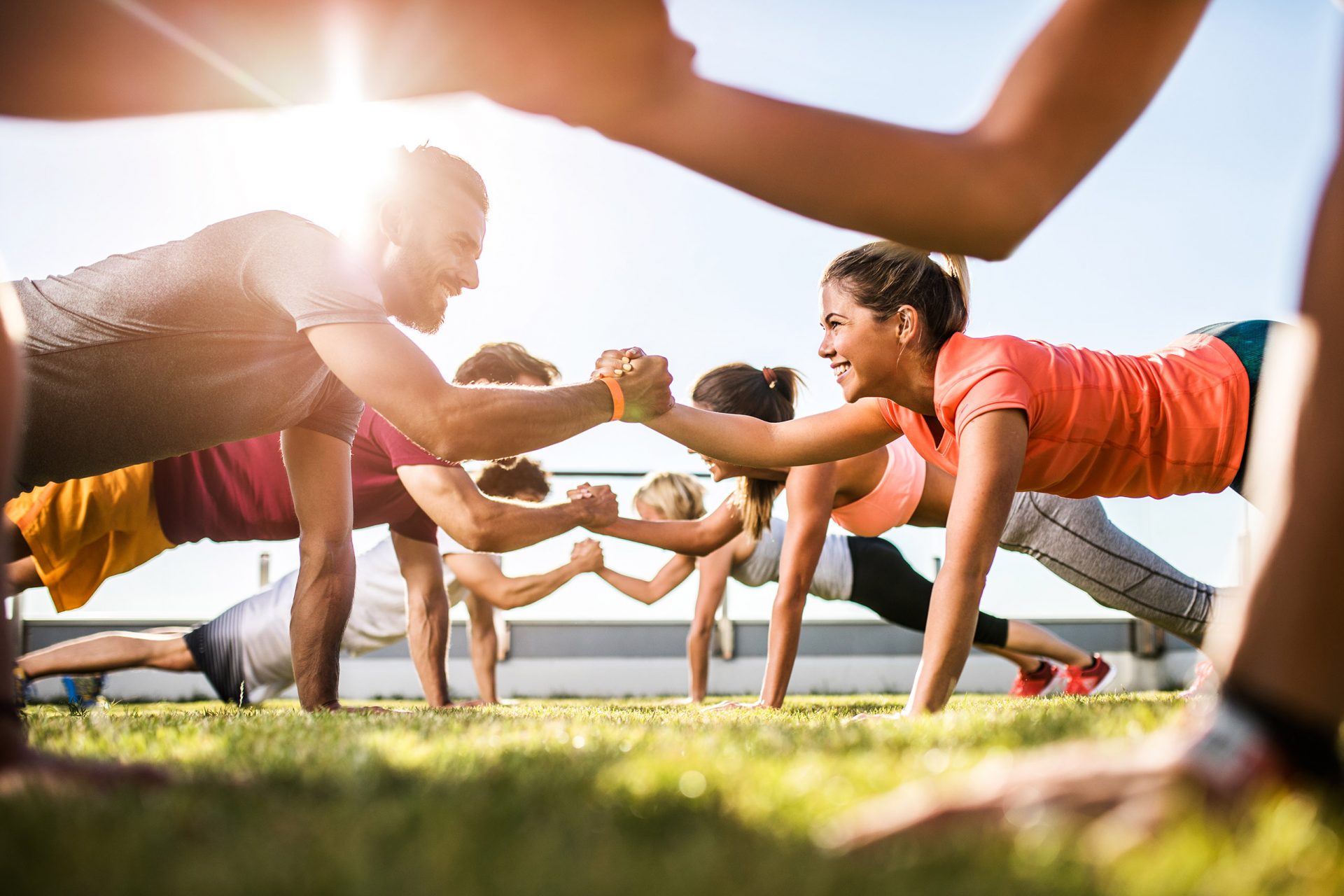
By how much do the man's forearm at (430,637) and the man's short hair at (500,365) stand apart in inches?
43.5

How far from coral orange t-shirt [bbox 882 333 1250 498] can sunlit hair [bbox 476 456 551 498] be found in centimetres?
307

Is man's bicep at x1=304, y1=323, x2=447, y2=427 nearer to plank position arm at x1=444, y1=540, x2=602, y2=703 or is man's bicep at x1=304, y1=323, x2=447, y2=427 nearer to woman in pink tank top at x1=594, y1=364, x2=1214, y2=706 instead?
woman in pink tank top at x1=594, y1=364, x2=1214, y2=706

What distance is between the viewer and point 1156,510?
802cm

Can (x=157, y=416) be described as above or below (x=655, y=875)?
above

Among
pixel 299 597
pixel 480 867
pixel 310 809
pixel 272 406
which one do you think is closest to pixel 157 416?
pixel 272 406

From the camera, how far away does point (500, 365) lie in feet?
16.0

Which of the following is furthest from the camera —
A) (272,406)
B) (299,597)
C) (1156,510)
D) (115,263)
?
(1156,510)

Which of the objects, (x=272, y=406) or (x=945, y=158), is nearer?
(x=945, y=158)

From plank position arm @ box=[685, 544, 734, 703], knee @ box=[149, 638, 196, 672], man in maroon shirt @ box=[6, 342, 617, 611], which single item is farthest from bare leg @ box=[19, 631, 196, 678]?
plank position arm @ box=[685, 544, 734, 703]

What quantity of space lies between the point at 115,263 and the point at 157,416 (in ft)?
1.36

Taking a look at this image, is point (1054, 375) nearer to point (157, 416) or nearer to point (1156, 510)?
point (157, 416)

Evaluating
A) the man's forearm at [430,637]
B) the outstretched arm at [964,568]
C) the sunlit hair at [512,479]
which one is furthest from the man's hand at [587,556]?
the outstretched arm at [964,568]

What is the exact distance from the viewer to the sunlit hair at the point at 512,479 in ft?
18.6

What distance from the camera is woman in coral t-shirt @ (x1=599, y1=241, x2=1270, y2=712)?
2600mm
